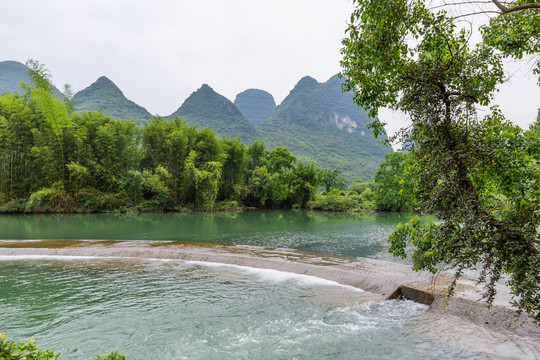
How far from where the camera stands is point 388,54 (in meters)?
3.33

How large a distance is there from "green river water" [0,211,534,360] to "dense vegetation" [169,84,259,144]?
84.0 meters

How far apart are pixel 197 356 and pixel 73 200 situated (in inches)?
1214

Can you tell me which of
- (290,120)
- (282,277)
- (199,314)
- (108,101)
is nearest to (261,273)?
(282,277)

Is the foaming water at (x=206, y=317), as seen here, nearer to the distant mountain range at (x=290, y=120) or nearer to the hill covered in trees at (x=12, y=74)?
the distant mountain range at (x=290, y=120)

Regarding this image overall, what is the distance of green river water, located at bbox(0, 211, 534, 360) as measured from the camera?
538 cm

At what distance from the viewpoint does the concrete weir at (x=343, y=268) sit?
20.9 ft

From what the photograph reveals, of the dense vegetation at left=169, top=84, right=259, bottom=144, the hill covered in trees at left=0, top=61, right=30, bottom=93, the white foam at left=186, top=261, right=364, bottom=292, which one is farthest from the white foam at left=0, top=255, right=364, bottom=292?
the hill covered in trees at left=0, top=61, right=30, bottom=93

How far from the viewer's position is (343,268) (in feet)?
32.9

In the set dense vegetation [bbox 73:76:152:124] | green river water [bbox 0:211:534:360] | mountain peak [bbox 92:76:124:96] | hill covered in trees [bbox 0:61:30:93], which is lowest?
green river water [bbox 0:211:534:360]

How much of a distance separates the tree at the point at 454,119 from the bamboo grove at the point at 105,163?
102 ft

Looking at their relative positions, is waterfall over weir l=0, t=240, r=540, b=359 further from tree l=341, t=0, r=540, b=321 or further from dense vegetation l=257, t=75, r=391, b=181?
dense vegetation l=257, t=75, r=391, b=181

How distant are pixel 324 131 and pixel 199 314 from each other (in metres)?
130

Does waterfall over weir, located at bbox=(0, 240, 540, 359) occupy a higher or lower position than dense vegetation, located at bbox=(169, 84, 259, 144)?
lower

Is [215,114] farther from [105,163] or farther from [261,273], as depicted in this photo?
[261,273]
